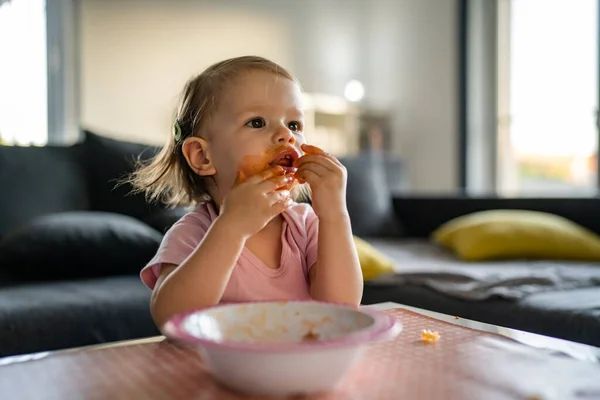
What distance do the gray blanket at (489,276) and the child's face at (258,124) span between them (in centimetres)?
86

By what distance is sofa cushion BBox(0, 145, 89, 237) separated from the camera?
2047mm

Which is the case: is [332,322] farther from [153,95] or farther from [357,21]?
[357,21]

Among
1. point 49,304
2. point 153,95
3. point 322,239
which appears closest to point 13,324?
point 49,304

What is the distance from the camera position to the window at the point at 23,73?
3977 mm

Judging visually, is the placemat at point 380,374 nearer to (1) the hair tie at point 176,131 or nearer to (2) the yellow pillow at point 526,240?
(1) the hair tie at point 176,131

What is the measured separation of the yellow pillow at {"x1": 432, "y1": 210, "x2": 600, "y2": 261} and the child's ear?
1.45 m

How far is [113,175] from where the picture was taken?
2.22m

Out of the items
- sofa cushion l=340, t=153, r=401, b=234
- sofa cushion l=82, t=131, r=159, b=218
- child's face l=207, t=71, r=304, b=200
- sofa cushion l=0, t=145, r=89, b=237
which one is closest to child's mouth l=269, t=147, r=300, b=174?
child's face l=207, t=71, r=304, b=200

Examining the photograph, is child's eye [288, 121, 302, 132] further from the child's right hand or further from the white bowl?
the white bowl

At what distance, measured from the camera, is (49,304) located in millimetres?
1580

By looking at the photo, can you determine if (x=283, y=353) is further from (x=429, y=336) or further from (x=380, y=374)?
A: (x=429, y=336)

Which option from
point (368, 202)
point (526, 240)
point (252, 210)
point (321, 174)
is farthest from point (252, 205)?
point (368, 202)

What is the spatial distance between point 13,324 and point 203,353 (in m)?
1.08

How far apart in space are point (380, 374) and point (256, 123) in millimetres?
519
